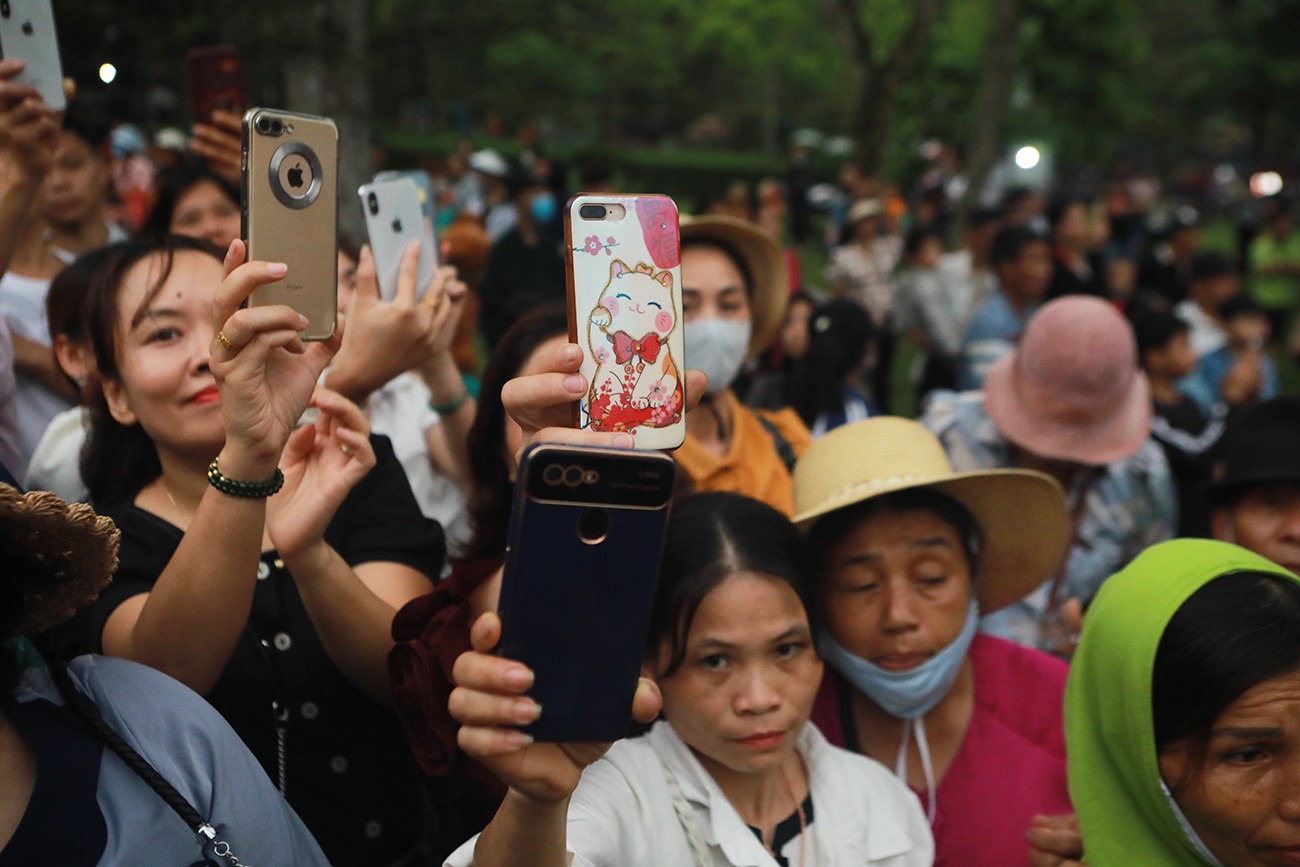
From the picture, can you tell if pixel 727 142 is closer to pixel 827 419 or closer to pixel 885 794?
pixel 827 419

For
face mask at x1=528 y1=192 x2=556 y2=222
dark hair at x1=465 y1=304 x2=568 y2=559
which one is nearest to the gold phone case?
dark hair at x1=465 y1=304 x2=568 y2=559

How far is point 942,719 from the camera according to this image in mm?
2674

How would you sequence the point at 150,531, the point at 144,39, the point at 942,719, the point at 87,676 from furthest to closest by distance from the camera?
the point at 144,39, the point at 942,719, the point at 150,531, the point at 87,676

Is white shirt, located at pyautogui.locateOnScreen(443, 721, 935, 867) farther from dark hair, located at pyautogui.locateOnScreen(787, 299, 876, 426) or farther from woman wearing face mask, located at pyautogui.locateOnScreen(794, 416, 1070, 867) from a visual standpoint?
dark hair, located at pyautogui.locateOnScreen(787, 299, 876, 426)

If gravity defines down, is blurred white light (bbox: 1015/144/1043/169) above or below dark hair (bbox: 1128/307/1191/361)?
above

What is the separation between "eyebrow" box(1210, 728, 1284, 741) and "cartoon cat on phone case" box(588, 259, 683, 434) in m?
1.00

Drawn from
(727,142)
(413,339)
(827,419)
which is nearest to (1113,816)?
(413,339)

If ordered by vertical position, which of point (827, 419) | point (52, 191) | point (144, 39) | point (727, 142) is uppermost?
point (727, 142)

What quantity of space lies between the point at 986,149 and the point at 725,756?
599 inches

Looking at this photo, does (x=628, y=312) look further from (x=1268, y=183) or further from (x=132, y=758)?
(x=1268, y=183)

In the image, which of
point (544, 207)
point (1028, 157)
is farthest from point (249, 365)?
point (544, 207)

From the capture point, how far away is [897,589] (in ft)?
8.39

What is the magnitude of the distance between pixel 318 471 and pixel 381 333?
617 millimetres

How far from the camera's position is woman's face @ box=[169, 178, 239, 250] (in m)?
3.64
